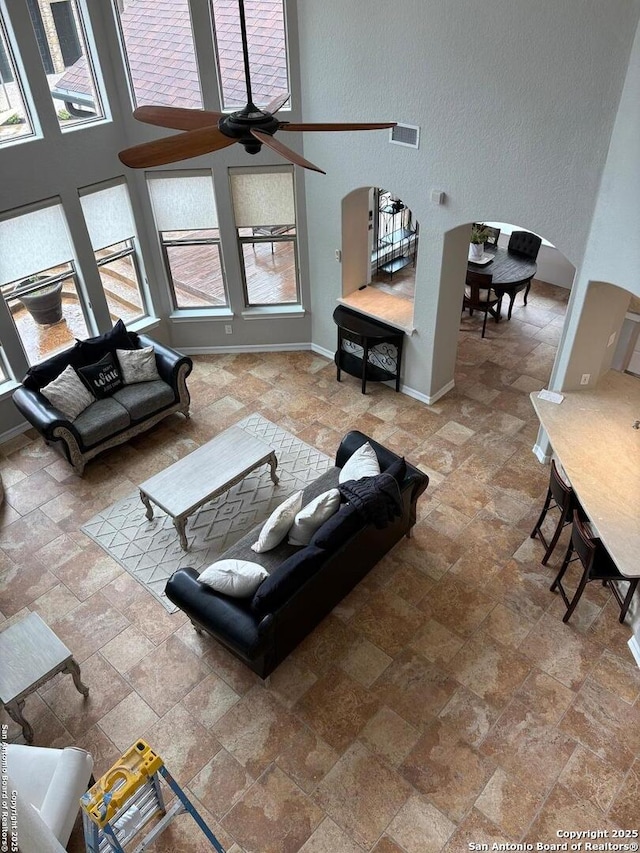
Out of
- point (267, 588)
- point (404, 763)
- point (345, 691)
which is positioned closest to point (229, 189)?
point (267, 588)

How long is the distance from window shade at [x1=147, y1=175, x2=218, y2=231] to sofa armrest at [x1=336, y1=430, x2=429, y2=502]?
12.2 ft

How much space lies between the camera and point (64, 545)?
20.6ft

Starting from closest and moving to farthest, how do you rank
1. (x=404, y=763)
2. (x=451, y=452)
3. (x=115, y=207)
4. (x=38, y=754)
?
(x=38, y=754), (x=404, y=763), (x=451, y=452), (x=115, y=207)

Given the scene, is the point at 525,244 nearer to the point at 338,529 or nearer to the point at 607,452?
the point at 607,452

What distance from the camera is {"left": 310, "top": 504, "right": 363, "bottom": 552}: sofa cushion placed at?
487 centimetres

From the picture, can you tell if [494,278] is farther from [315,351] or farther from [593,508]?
[593,508]

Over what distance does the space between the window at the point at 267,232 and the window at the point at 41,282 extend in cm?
218

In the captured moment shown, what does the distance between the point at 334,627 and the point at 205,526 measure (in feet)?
5.91

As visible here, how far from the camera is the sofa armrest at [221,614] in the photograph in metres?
4.60

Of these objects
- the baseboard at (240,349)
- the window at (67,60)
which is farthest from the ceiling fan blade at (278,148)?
the baseboard at (240,349)

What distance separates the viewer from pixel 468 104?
590 cm

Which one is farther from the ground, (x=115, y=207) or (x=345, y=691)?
(x=115, y=207)

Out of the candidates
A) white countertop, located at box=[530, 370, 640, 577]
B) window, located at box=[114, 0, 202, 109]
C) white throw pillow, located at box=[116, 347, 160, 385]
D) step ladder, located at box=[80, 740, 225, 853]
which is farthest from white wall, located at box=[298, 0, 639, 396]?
step ladder, located at box=[80, 740, 225, 853]

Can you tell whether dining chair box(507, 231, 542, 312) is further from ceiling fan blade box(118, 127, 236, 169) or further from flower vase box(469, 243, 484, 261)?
ceiling fan blade box(118, 127, 236, 169)
